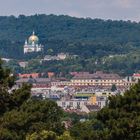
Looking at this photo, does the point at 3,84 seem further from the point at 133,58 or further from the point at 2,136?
the point at 133,58

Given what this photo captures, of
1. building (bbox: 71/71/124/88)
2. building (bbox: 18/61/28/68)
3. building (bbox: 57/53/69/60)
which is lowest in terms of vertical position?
building (bbox: 71/71/124/88)

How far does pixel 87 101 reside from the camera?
12425 cm

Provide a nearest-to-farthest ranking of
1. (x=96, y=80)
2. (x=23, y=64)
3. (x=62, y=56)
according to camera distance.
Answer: (x=96, y=80)
(x=23, y=64)
(x=62, y=56)

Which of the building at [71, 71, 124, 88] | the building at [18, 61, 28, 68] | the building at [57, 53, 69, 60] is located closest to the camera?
the building at [71, 71, 124, 88]

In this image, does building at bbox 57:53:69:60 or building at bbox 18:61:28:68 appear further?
building at bbox 57:53:69:60

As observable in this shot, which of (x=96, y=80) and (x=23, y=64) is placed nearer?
(x=96, y=80)

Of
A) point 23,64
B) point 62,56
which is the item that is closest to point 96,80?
point 23,64

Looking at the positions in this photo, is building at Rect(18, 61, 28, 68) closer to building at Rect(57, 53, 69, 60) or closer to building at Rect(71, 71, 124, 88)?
building at Rect(57, 53, 69, 60)

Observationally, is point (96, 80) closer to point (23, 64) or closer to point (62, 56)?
point (23, 64)

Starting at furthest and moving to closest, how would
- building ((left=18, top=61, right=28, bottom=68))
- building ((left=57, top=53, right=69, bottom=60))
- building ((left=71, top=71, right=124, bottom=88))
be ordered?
building ((left=57, top=53, right=69, bottom=60)) → building ((left=18, top=61, right=28, bottom=68)) → building ((left=71, top=71, right=124, bottom=88))

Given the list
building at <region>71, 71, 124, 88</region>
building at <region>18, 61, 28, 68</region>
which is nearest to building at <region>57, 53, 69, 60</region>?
building at <region>18, 61, 28, 68</region>

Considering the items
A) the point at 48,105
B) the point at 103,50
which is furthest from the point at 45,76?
the point at 48,105

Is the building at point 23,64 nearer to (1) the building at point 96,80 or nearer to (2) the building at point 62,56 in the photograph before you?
(2) the building at point 62,56

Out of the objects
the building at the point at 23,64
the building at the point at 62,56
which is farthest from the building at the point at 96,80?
the building at the point at 62,56
